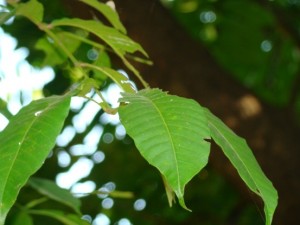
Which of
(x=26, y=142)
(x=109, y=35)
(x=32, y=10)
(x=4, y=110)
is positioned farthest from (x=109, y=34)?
(x=26, y=142)

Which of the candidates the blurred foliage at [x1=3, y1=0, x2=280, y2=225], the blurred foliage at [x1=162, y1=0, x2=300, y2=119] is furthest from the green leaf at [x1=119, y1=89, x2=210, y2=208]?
the blurred foliage at [x1=162, y1=0, x2=300, y2=119]

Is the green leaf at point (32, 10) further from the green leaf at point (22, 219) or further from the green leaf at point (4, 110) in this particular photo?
the green leaf at point (22, 219)

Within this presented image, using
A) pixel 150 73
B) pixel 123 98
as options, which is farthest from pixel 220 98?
pixel 123 98

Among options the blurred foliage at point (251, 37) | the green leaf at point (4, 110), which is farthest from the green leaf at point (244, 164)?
the blurred foliage at point (251, 37)

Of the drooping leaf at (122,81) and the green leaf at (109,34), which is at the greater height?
the drooping leaf at (122,81)

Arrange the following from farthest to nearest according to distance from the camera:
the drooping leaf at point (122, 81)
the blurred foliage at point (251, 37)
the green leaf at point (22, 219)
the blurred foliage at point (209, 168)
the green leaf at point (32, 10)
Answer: the blurred foliage at point (251, 37) → the blurred foliage at point (209, 168) → the green leaf at point (22, 219) → the green leaf at point (32, 10) → the drooping leaf at point (122, 81)

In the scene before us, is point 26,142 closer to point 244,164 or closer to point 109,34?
point 244,164
